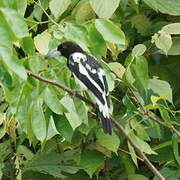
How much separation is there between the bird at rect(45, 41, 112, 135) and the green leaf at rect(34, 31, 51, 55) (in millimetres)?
41

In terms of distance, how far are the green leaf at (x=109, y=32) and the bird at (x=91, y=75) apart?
0.87 ft

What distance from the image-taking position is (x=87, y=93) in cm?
186

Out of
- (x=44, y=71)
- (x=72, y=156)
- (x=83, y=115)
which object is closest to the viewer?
(x=44, y=71)

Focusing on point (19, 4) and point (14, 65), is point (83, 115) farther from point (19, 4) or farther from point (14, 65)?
point (14, 65)

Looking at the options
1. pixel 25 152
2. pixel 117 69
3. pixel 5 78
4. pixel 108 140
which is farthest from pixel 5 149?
pixel 5 78

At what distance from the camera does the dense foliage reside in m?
1.39

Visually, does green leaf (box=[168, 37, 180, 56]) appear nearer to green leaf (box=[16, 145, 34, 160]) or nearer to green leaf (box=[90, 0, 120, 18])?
green leaf (box=[90, 0, 120, 18])

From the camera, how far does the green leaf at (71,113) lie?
1.63 m

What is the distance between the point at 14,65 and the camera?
103 centimetres

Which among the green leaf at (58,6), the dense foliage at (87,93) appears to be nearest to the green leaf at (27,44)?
the dense foliage at (87,93)

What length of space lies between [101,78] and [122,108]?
39 centimetres

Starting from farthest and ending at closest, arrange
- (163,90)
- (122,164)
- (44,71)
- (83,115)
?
(122,164)
(163,90)
(83,115)
(44,71)

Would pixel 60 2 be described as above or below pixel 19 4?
below

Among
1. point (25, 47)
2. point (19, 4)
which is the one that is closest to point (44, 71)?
point (25, 47)
